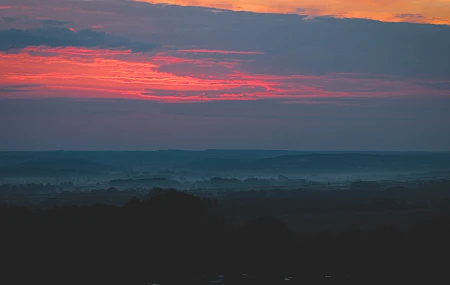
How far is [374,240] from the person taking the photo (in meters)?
44.4

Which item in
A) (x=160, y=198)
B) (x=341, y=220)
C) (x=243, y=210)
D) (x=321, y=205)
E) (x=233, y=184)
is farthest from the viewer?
(x=233, y=184)

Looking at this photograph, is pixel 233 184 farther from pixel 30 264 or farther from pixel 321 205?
pixel 30 264

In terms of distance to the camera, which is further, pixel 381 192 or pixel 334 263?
pixel 381 192

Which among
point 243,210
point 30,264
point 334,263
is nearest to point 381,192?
point 243,210

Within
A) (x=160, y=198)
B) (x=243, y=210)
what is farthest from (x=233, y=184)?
(x=160, y=198)

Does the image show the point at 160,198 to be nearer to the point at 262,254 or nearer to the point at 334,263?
the point at 262,254

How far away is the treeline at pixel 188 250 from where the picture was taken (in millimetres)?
35500

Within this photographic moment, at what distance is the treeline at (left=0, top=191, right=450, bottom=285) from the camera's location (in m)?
35.5

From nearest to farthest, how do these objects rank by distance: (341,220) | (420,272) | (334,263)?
(420,272) → (334,263) → (341,220)

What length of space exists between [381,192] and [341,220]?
1585 inches

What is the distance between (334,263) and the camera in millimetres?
39594

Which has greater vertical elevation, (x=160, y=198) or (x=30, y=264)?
(x=160, y=198)

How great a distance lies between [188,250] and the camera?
42188mm

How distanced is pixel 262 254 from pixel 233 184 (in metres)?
119
